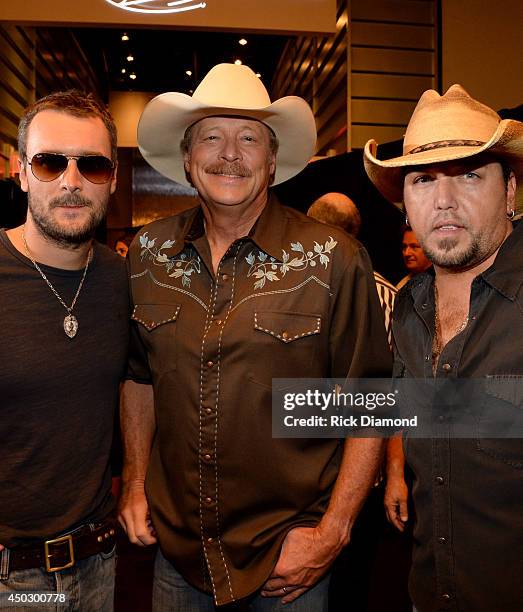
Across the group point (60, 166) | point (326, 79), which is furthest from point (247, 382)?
point (326, 79)

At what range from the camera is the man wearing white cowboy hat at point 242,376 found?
6.07 ft

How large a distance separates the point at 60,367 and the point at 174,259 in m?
0.56

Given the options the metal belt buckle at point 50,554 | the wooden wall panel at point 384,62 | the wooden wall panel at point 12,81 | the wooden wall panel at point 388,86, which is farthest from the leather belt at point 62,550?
the wooden wall panel at point 388,86

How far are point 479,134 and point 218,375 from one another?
105cm

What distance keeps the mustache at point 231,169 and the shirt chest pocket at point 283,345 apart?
1.60ft

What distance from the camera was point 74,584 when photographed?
1.74 meters

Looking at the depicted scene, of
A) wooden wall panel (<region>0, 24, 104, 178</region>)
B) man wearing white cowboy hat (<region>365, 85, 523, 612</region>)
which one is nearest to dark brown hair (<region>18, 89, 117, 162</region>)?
man wearing white cowboy hat (<region>365, 85, 523, 612</region>)

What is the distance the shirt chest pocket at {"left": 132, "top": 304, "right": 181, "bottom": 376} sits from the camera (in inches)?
77.7

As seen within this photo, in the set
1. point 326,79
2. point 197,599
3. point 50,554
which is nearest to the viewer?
point 50,554

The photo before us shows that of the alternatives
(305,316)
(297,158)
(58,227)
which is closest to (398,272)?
(297,158)

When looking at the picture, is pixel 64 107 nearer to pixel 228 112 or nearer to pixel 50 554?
pixel 228 112

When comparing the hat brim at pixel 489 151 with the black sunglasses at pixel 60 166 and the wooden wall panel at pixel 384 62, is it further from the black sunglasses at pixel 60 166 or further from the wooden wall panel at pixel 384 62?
the wooden wall panel at pixel 384 62

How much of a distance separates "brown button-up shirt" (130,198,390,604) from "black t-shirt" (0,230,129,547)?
8.3 inches

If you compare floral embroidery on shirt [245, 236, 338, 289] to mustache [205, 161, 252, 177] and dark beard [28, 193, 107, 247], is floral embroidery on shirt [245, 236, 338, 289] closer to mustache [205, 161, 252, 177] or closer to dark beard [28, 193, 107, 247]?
mustache [205, 161, 252, 177]
